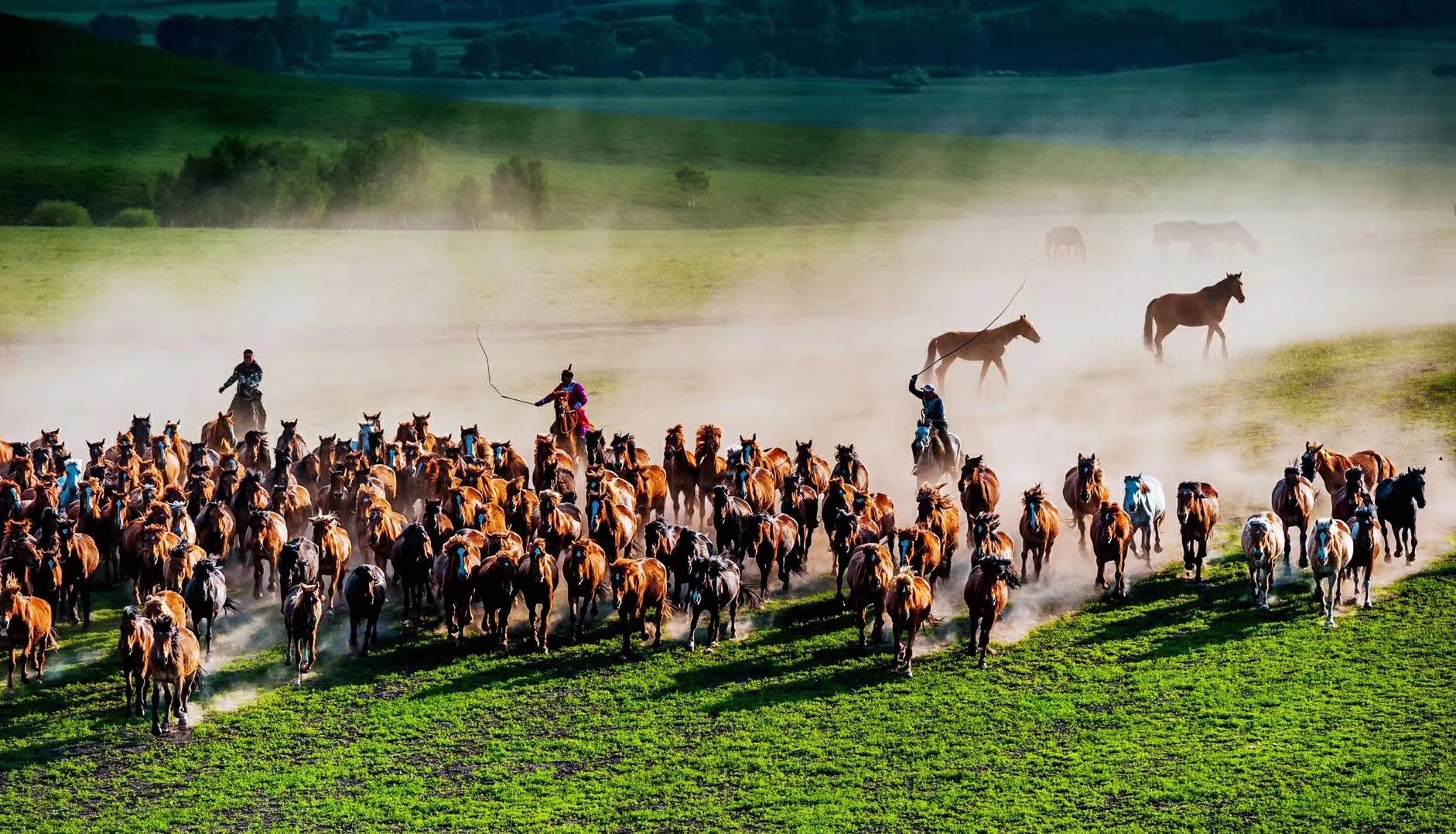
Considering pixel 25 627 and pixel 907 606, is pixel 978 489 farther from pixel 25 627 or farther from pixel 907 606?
pixel 25 627

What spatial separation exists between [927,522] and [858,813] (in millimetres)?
6412

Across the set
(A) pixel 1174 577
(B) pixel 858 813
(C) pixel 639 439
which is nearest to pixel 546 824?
(B) pixel 858 813

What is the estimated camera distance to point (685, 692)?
63.1 feet

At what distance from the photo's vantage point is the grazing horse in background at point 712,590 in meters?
20.2

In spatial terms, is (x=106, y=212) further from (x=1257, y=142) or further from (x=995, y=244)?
(x=1257, y=142)

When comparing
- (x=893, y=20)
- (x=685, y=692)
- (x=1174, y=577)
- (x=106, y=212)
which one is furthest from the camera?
(x=893, y=20)

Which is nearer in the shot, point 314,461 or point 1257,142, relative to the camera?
point 314,461

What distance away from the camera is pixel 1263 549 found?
2070 cm

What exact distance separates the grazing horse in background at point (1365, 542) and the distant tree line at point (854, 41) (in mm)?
128461

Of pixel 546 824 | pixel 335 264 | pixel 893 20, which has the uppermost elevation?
pixel 893 20

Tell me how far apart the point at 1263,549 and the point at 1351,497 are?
110 inches

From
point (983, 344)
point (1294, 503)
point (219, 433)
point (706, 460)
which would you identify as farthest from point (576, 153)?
point (1294, 503)

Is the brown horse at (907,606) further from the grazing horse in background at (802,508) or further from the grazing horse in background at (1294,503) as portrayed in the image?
the grazing horse in background at (1294,503)

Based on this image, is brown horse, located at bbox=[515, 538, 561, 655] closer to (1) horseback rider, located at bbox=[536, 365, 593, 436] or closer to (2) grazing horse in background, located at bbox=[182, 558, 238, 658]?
(2) grazing horse in background, located at bbox=[182, 558, 238, 658]
